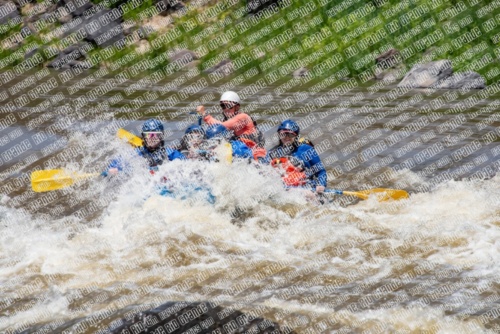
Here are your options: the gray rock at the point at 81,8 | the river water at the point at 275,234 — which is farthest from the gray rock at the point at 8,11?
the river water at the point at 275,234

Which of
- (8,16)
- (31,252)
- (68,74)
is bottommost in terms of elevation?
(31,252)

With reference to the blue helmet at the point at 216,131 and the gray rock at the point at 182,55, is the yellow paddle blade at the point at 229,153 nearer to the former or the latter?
the blue helmet at the point at 216,131

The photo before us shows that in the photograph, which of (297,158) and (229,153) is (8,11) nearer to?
(229,153)

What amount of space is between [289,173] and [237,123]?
1.46m

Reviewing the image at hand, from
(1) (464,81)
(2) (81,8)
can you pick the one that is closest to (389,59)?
(1) (464,81)

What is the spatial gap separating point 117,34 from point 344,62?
8397 millimetres

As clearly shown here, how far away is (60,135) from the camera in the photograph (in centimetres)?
1428

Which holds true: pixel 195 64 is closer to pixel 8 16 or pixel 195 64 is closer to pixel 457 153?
pixel 8 16

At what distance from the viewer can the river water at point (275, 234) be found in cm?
626

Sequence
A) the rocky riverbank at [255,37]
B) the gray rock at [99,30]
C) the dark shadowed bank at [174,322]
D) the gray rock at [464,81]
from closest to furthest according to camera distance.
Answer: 1. the dark shadowed bank at [174,322]
2. the gray rock at [464,81]
3. the rocky riverbank at [255,37]
4. the gray rock at [99,30]

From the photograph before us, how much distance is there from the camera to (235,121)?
10930 mm

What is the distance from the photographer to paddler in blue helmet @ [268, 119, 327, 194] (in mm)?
10016

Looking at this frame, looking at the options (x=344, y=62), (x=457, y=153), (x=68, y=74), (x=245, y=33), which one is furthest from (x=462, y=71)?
(x=68, y=74)

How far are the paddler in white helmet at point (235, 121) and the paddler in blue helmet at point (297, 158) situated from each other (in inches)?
35.1
